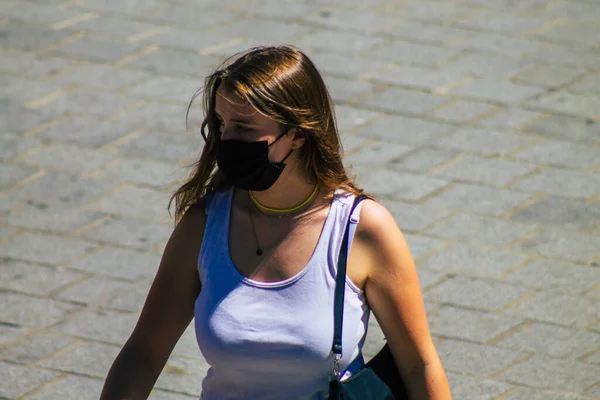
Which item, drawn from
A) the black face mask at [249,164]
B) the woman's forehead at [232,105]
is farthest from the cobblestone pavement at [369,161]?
the woman's forehead at [232,105]

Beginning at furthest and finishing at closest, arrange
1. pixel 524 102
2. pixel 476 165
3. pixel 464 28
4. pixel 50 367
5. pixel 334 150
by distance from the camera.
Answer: pixel 464 28
pixel 524 102
pixel 476 165
pixel 50 367
pixel 334 150

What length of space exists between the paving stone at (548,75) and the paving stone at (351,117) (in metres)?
1.17

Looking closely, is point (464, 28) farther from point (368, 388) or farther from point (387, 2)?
point (368, 388)

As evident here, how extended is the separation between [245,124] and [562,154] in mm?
3978

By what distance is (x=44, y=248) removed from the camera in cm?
529

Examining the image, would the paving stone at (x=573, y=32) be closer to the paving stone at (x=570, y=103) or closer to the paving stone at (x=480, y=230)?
the paving stone at (x=570, y=103)

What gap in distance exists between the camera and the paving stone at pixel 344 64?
23.5ft

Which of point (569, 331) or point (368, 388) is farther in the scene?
point (569, 331)

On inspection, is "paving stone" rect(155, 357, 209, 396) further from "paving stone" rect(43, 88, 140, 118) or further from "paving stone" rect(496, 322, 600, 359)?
"paving stone" rect(43, 88, 140, 118)

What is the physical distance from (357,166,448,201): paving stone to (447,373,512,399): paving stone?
1.59 metres

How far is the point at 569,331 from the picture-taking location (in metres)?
4.65

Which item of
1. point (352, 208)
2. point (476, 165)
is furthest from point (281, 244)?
point (476, 165)

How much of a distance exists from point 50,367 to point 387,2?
15.9ft

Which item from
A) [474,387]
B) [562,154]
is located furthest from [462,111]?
[474,387]
